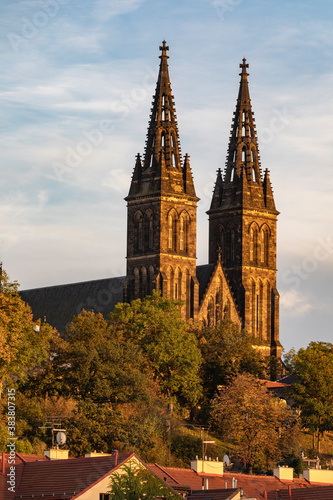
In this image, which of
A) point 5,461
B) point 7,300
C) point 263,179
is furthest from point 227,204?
point 5,461

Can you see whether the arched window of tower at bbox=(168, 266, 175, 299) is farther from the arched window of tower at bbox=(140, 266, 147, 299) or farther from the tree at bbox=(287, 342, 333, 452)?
the tree at bbox=(287, 342, 333, 452)

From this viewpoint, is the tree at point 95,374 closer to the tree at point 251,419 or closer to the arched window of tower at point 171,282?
the tree at point 251,419

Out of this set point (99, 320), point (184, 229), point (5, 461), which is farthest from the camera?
point (184, 229)

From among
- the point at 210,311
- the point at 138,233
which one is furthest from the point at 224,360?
the point at 138,233

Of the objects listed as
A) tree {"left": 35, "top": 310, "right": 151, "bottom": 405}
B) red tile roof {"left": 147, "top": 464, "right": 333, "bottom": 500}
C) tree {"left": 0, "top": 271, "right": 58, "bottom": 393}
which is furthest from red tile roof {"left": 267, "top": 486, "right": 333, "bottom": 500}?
tree {"left": 35, "top": 310, "right": 151, "bottom": 405}

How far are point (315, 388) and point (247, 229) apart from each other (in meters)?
40.7

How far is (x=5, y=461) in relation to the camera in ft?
205

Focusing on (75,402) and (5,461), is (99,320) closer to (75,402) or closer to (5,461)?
(75,402)

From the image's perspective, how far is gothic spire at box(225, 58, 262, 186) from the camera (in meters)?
151

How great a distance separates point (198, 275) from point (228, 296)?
4238 millimetres

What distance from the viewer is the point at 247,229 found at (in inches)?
5866

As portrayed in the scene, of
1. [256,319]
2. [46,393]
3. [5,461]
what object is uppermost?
[256,319]

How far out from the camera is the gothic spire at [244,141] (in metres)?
151

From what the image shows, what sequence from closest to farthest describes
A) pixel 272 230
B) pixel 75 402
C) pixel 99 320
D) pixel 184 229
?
pixel 75 402 < pixel 99 320 < pixel 184 229 < pixel 272 230
